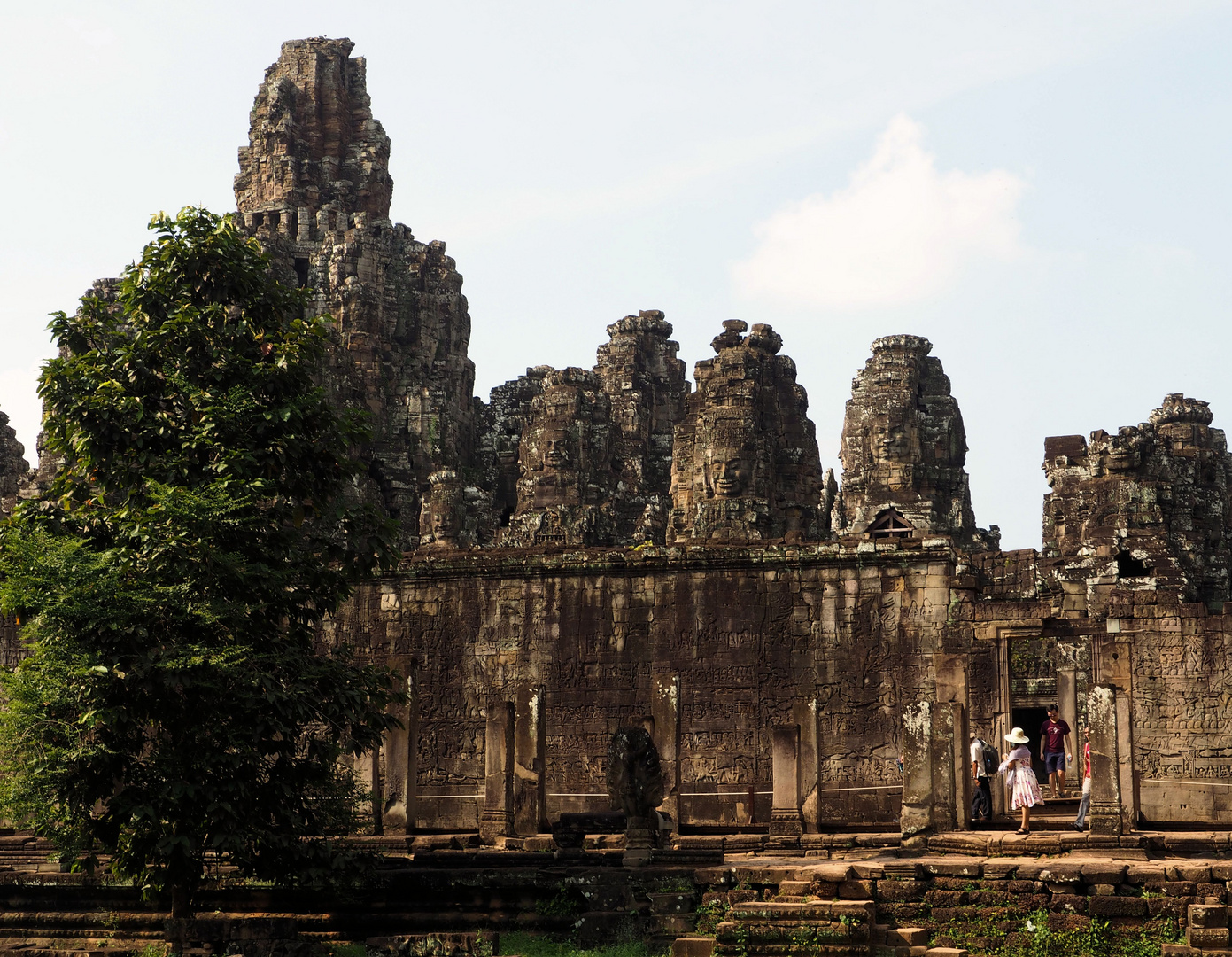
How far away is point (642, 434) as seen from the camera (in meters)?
51.4

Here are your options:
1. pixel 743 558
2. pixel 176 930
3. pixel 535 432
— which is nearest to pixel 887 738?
pixel 743 558

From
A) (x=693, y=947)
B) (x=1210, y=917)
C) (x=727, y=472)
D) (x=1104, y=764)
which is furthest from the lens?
(x=727, y=472)

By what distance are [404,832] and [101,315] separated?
7.65 meters

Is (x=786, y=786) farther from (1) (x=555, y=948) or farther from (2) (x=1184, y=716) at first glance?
(2) (x=1184, y=716)

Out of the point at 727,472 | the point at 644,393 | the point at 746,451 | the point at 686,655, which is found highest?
the point at 644,393

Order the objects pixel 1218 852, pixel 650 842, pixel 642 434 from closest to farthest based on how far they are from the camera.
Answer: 1. pixel 1218 852
2. pixel 650 842
3. pixel 642 434

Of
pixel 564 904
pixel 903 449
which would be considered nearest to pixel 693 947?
pixel 564 904

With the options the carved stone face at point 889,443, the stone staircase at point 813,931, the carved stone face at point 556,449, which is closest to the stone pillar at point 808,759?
the stone staircase at point 813,931

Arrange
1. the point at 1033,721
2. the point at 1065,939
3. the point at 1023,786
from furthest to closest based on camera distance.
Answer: the point at 1033,721, the point at 1023,786, the point at 1065,939

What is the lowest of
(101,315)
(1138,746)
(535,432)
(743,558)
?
(1138,746)

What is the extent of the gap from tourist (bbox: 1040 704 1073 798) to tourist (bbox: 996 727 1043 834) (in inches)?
Result: 60.2

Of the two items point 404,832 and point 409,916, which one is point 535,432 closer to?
point 404,832

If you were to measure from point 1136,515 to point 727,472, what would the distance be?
883cm

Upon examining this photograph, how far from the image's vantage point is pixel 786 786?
20016 mm
